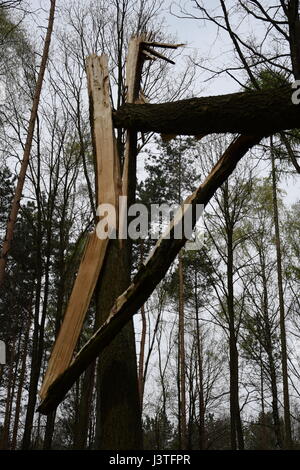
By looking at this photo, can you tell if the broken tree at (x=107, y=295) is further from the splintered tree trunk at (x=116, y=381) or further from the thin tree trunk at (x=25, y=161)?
the thin tree trunk at (x=25, y=161)

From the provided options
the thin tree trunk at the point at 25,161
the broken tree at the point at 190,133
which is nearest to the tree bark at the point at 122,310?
the broken tree at the point at 190,133

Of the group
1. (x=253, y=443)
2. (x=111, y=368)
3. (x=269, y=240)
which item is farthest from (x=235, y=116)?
(x=253, y=443)

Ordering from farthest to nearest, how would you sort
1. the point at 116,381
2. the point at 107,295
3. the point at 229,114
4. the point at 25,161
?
the point at 25,161 → the point at 107,295 → the point at 116,381 → the point at 229,114

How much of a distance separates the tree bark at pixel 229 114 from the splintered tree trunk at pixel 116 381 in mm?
955

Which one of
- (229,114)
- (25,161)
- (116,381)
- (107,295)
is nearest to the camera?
(229,114)

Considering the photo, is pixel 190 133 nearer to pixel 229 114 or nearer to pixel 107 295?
pixel 229 114

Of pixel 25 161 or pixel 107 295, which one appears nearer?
pixel 107 295

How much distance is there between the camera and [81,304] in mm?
2916

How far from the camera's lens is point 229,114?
253 centimetres

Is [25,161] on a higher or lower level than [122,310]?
higher

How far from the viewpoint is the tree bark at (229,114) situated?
242 centimetres

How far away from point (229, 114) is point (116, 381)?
191 centimetres

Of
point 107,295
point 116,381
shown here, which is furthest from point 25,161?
point 116,381

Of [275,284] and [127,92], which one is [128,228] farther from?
[275,284]
